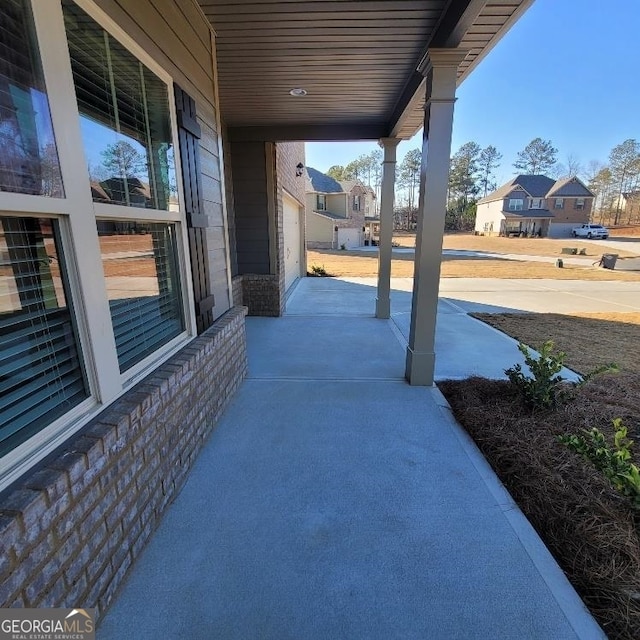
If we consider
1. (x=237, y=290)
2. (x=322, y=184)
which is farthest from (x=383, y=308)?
(x=322, y=184)

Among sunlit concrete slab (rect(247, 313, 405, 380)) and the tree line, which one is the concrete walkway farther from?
the tree line

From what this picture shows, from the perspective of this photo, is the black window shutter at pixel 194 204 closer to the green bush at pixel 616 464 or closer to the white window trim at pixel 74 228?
the white window trim at pixel 74 228

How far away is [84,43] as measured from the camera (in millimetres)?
1528

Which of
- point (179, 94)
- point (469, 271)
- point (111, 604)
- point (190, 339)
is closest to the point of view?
point (111, 604)

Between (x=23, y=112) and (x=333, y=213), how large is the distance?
29.3m

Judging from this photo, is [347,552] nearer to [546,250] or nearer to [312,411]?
[312,411]

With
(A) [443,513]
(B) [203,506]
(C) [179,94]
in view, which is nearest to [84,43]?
(C) [179,94]

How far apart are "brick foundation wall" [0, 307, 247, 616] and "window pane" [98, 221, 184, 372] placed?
0.64 ft

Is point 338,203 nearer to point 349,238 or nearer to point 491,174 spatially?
point 349,238

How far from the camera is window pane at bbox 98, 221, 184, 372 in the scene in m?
1.74

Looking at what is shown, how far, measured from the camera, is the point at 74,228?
140 centimetres

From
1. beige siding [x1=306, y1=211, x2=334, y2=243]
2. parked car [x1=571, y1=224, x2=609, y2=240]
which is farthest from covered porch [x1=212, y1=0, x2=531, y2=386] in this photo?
parked car [x1=571, y1=224, x2=609, y2=240]

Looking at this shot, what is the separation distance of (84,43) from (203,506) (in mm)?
2345

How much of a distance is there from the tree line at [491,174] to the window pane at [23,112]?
44.1m
